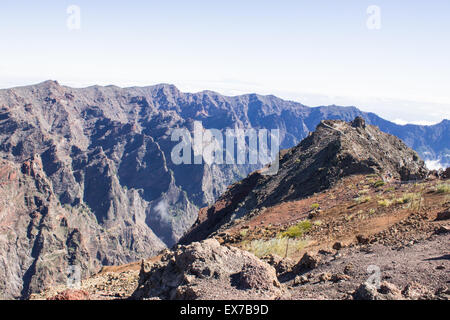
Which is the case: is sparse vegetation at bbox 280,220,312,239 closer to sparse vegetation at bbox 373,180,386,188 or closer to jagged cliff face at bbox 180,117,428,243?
sparse vegetation at bbox 373,180,386,188

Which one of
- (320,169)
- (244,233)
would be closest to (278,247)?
(244,233)

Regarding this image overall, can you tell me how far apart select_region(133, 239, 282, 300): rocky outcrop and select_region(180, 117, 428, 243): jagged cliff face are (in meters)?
19.0

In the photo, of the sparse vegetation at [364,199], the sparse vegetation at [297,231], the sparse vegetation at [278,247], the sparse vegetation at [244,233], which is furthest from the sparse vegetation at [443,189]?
the sparse vegetation at [244,233]

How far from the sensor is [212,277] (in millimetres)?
7109

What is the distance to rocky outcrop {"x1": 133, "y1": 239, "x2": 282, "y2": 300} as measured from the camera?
641cm

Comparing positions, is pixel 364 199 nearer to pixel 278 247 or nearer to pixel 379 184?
pixel 379 184

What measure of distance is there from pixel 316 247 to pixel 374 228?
2.49 m

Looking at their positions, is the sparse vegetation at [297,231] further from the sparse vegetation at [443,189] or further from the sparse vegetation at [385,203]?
the sparse vegetation at [443,189]

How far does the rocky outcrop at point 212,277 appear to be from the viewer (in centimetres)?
641

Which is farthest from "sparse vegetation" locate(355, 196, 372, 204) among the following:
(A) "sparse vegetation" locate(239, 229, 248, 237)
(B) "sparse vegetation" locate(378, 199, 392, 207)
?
(A) "sparse vegetation" locate(239, 229, 248, 237)

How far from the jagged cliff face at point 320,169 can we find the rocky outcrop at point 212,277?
62.5 ft
